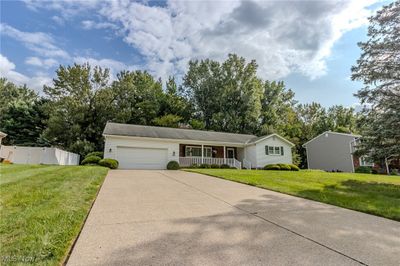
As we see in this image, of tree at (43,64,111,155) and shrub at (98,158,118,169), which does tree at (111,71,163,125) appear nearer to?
tree at (43,64,111,155)

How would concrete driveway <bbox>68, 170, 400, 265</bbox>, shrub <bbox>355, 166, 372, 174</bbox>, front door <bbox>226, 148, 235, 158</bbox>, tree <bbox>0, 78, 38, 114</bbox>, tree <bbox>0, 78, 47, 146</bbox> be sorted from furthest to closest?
1. tree <bbox>0, 78, 38, 114</bbox>
2. tree <bbox>0, 78, 47, 146</bbox>
3. front door <bbox>226, 148, 235, 158</bbox>
4. shrub <bbox>355, 166, 372, 174</bbox>
5. concrete driveway <bbox>68, 170, 400, 265</bbox>

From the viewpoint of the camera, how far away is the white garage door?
1839 centimetres

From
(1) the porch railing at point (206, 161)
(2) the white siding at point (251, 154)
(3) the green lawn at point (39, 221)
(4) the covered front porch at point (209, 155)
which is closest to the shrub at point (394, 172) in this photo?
(2) the white siding at point (251, 154)

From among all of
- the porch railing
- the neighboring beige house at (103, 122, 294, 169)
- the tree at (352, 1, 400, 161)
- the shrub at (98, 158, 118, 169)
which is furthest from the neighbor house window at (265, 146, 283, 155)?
the shrub at (98, 158, 118, 169)

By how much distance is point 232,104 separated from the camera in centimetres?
3494

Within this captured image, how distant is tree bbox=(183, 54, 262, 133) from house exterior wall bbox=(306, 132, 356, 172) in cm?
861

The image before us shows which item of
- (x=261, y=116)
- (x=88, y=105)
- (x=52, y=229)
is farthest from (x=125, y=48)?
(x=261, y=116)

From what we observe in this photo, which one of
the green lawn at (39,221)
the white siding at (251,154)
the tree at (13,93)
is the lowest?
the green lawn at (39,221)

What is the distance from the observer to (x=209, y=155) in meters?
23.5

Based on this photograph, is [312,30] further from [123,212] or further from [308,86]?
[123,212]

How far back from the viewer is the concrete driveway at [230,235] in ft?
8.61

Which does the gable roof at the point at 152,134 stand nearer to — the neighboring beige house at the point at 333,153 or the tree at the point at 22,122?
the neighboring beige house at the point at 333,153

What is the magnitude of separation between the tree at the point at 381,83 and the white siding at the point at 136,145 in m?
13.5

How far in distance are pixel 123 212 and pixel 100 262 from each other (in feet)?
6.85
